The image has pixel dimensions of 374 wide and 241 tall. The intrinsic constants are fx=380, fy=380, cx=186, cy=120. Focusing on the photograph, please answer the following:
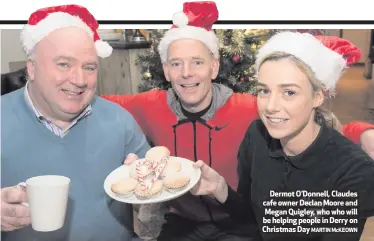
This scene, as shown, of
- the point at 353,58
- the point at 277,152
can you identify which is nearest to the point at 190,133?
the point at 277,152

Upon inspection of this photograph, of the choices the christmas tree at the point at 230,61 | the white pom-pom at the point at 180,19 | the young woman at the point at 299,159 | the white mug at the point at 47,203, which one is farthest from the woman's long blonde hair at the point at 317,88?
the white mug at the point at 47,203

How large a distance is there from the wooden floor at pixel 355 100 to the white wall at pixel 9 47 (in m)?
0.72

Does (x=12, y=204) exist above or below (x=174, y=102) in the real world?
below

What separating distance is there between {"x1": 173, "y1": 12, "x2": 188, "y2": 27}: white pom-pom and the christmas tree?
5 cm

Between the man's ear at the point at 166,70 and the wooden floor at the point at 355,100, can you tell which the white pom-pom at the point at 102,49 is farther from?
the wooden floor at the point at 355,100

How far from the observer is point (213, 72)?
0.94m

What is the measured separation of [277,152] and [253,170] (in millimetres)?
84

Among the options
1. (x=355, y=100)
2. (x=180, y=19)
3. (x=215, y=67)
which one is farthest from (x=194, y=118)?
(x=355, y=100)

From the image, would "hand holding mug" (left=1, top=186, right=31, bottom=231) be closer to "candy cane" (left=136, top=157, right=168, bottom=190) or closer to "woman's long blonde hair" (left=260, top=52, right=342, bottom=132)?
"candy cane" (left=136, top=157, right=168, bottom=190)

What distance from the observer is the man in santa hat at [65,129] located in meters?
0.82

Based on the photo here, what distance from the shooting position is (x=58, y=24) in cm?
83

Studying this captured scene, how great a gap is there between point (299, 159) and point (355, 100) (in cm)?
18

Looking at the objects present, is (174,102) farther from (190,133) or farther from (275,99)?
(275,99)

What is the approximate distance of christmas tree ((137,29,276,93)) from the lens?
906mm
